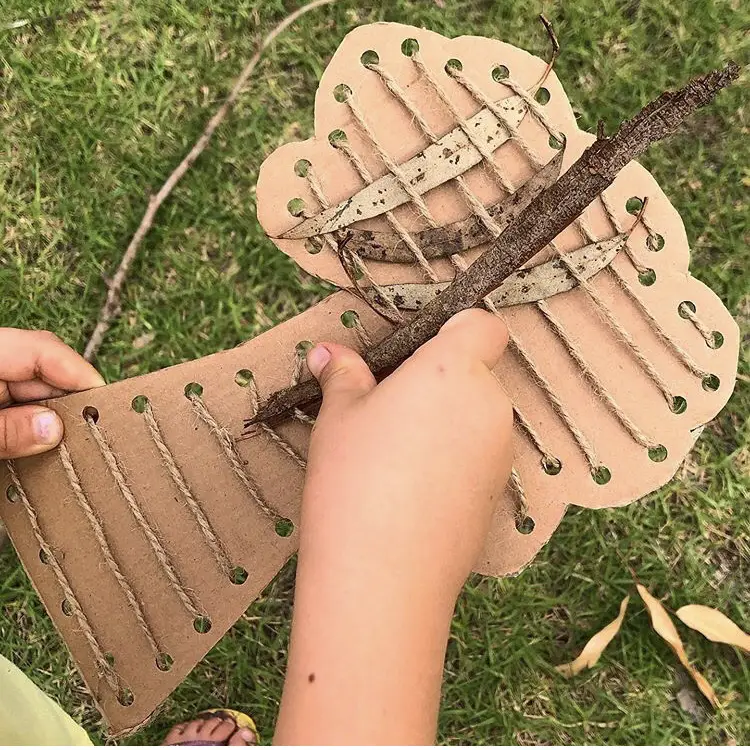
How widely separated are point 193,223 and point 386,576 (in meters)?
0.84

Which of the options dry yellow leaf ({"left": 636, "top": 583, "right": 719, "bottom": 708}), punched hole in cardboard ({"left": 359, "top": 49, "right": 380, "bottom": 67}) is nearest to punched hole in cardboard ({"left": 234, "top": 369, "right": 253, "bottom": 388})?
punched hole in cardboard ({"left": 359, "top": 49, "right": 380, "bottom": 67})

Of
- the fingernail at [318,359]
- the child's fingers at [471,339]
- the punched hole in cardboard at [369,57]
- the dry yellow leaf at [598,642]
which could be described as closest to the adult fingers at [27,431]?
the fingernail at [318,359]

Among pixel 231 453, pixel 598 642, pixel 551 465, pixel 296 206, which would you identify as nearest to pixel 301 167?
pixel 296 206

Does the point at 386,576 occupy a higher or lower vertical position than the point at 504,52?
lower

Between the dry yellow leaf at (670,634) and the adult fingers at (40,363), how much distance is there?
0.91m

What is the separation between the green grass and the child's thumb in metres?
0.47

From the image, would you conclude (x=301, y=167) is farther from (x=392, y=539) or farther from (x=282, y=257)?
(x=392, y=539)

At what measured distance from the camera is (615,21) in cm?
133

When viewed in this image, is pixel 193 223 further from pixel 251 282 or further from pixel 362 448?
pixel 362 448

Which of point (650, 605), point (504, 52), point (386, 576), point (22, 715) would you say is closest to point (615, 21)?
point (504, 52)

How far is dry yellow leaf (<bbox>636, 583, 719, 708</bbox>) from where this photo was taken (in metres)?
1.24

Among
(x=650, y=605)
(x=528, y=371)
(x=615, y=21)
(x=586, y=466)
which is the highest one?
(x=615, y=21)

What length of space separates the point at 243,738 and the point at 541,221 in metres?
0.96

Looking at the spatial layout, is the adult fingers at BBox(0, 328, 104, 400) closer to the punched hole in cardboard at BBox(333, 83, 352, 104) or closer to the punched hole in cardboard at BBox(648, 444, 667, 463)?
the punched hole in cardboard at BBox(333, 83, 352, 104)
